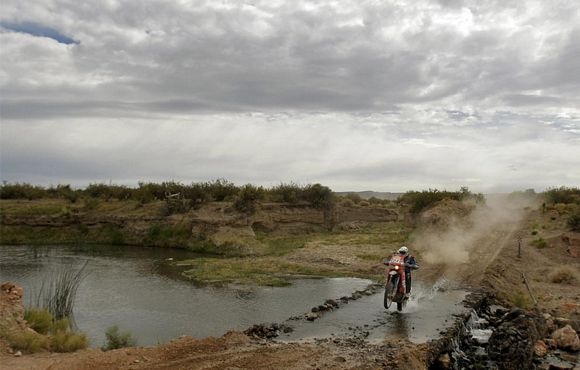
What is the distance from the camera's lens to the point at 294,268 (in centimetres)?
3025

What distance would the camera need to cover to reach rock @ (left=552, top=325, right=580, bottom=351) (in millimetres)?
14797

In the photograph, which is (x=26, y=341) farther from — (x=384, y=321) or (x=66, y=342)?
(x=384, y=321)

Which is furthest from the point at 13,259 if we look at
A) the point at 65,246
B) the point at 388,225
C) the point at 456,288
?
the point at 388,225

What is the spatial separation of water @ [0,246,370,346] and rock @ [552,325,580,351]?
8.20 meters

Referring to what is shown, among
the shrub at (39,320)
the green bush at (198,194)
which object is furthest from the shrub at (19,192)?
the shrub at (39,320)

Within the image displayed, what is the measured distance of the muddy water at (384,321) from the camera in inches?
554

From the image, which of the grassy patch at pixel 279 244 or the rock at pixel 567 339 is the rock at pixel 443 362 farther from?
the grassy patch at pixel 279 244

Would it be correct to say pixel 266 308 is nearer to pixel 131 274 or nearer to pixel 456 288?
pixel 456 288

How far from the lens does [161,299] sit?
883 inches

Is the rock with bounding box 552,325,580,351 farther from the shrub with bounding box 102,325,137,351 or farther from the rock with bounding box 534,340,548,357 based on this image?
the shrub with bounding box 102,325,137,351

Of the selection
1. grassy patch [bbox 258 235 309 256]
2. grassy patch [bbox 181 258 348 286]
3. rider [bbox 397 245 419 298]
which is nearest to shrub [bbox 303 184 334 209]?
grassy patch [bbox 258 235 309 256]

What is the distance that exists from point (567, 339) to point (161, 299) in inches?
611

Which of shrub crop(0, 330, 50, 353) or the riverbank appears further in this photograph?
the riverbank

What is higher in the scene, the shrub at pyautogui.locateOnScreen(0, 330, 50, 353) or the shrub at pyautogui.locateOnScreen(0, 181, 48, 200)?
the shrub at pyautogui.locateOnScreen(0, 181, 48, 200)
